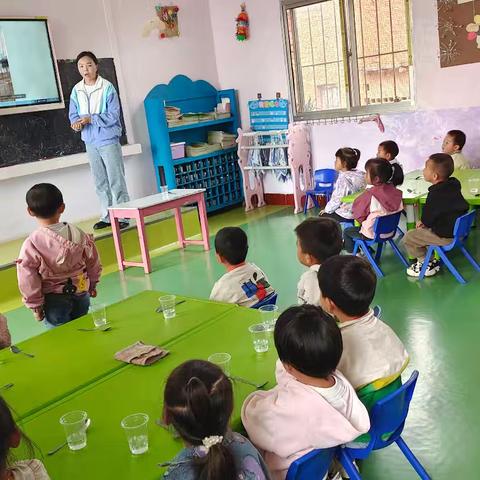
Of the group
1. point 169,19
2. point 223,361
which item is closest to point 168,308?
point 223,361

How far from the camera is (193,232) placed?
651 cm

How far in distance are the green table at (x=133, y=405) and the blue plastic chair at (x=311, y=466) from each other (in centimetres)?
Result: 19

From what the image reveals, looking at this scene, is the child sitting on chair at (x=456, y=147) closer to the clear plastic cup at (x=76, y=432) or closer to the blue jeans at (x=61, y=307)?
the blue jeans at (x=61, y=307)

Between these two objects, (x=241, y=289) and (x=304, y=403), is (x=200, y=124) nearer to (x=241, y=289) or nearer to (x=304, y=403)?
(x=241, y=289)

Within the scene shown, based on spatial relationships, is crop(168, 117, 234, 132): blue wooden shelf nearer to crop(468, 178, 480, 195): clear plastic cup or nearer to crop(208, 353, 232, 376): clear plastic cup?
crop(468, 178, 480, 195): clear plastic cup

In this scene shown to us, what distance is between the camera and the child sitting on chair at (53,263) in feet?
9.14

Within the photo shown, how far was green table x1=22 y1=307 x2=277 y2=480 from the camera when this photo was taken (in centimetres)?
143

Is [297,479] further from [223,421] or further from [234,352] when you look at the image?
[234,352]

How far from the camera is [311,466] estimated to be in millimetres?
1549

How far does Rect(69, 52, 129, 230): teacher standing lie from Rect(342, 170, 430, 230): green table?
2414mm

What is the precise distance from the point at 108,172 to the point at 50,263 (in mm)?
3157

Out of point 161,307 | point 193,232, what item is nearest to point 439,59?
point 193,232

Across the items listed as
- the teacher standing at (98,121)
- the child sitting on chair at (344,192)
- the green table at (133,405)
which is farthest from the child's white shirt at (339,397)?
the teacher standing at (98,121)

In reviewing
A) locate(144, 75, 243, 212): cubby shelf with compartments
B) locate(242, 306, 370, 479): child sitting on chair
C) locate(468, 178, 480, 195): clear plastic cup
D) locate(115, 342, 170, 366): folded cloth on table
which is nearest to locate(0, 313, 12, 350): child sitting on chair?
locate(115, 342, 170, 366): folded cloth on table
